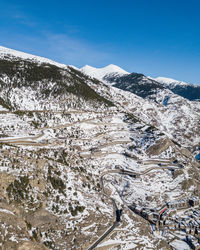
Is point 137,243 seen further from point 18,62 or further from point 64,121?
point 18,62

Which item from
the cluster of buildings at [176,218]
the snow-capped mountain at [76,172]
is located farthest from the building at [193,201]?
the snow-capped mountain at [76,172]

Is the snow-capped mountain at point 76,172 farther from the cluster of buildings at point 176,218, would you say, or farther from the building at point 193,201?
the building at point 193,201

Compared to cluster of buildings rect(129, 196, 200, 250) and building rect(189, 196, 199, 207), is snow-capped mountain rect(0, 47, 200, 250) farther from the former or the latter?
building rect(189, 196, 199, 207)

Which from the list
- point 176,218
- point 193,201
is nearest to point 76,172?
point 176,218

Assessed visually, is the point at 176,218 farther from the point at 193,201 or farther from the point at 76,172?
the point at 76,172

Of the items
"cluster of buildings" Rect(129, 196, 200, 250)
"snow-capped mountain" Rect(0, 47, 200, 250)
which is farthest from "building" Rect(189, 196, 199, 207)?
"snow-capped mountain" Rect(0, 47, 200, 250)

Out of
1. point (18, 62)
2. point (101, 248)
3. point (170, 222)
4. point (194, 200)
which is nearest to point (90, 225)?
point (101, 248)
